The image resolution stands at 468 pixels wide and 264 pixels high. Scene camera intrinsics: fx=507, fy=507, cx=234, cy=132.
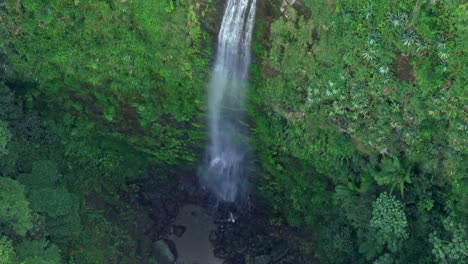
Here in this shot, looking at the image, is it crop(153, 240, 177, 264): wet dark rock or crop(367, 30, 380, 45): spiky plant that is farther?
crop(153, 240, 177, 264): wet dark rock

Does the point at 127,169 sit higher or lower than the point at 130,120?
lower

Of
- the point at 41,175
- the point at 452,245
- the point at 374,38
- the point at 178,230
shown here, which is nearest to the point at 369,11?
the point at 374,38

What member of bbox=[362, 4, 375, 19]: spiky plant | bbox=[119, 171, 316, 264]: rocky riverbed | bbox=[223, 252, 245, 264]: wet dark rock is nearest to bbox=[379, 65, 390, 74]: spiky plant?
bbox=[362, 4, 375, 19]: spiky plant

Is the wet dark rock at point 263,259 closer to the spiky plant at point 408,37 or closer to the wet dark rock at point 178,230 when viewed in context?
the wet dark rock at point 178,230

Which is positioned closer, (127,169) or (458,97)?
(458,97)

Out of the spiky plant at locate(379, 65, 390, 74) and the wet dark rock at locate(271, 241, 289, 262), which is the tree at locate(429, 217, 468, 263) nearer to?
the spiky plant at locate(379, 65, 390, 74)

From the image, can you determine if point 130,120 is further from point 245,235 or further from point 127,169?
point 245,235

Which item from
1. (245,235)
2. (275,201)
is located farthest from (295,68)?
(245,235)
